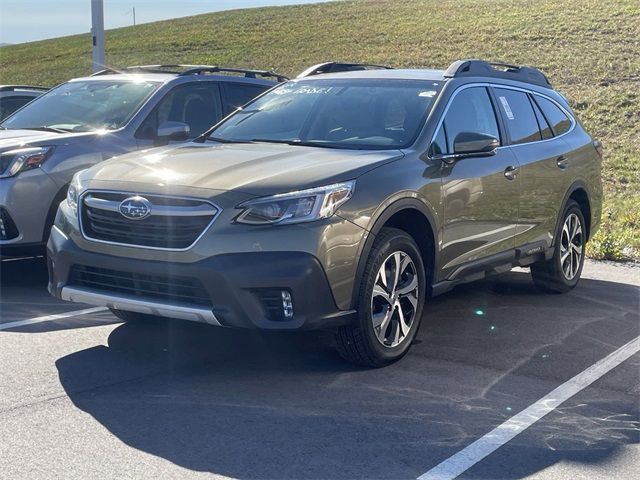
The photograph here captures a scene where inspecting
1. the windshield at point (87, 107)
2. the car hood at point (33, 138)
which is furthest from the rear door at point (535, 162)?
the car hood at point (33, 138)

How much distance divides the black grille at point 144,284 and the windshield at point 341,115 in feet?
5.05

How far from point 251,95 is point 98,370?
488cm

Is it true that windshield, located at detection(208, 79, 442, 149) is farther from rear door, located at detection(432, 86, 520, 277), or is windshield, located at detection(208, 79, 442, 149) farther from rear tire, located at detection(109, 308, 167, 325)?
rear tire, located at detection(109, 308, 167, 325)

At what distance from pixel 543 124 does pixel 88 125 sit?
12.4 ft

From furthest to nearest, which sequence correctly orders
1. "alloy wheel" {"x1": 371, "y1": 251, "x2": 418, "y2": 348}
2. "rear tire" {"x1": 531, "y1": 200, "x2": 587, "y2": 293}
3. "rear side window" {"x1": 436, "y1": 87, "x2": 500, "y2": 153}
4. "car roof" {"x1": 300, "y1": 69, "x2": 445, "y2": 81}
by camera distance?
1. "rear tire" {"x1": 531, "y1": 200, "x2": 587, "y2": 293}
2. "car roof" {"x1": 300, "y1": 69, "x2": 445, "y2": 81}
3. "rear side window" {"x1": 436, "y1": 87, "x2": 500, "y2": 153}
4. "alloy wheel" {"x1": 371, "y1": 251, "x2": 418, "y2": 348}

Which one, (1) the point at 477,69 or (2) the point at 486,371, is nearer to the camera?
(2) the point at 486,371

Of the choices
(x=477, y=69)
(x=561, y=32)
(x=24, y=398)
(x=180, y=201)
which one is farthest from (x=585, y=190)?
(x=561, y=32)

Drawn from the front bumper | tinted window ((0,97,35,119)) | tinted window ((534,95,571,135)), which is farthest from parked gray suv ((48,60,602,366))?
tinted window ((0,97,35,119))

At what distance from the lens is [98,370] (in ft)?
18.7

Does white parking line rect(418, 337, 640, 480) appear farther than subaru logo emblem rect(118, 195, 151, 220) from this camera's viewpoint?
No

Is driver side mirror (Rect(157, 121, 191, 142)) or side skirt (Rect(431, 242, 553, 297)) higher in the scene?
driver side mirror (Rect(157, 121, 191, 142))

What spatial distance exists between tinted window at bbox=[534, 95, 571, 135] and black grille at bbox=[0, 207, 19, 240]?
13.7ft

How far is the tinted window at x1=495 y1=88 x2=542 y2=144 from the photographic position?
Answer: 751cm

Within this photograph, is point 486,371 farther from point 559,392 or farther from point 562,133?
point 562,133
